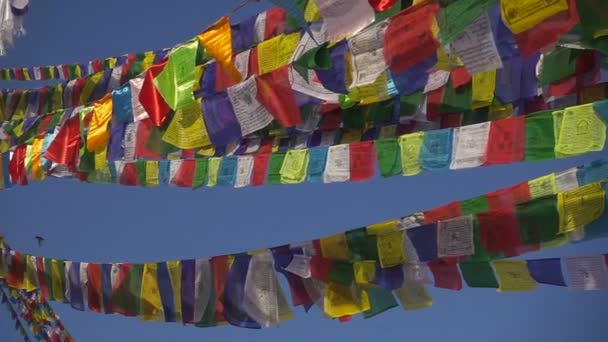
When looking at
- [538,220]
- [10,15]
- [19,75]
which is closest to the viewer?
[538,220]

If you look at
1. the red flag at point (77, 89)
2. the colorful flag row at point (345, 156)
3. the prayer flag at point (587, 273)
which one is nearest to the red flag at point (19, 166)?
the colorful flag row at point (345, 156)

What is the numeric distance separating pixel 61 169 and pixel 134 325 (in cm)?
406

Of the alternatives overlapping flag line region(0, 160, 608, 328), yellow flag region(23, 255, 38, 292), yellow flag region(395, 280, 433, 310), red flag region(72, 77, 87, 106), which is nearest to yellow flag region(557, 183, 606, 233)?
overlapping flag line region(0, 160, 608, 328)

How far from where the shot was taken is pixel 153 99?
2.62m

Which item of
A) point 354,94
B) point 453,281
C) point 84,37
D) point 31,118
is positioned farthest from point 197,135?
point 84,37

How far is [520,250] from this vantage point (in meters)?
2.18

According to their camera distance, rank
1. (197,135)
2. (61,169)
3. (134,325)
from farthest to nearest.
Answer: (134,325)
(61,169)
(197,135)

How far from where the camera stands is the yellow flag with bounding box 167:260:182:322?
9.80 feet

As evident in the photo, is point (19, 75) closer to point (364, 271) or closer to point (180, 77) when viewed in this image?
point (180, 77)

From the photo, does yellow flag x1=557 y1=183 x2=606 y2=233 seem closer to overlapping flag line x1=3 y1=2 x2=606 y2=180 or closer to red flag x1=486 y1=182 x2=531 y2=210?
red flag x1=486 y1=182 x2=531 y2=210

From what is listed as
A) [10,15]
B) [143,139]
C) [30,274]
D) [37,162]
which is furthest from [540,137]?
[30,274]

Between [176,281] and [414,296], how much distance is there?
903mm

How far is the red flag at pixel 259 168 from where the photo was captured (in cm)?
297

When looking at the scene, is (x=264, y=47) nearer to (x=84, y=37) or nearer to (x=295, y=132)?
(x=295, y=132)
